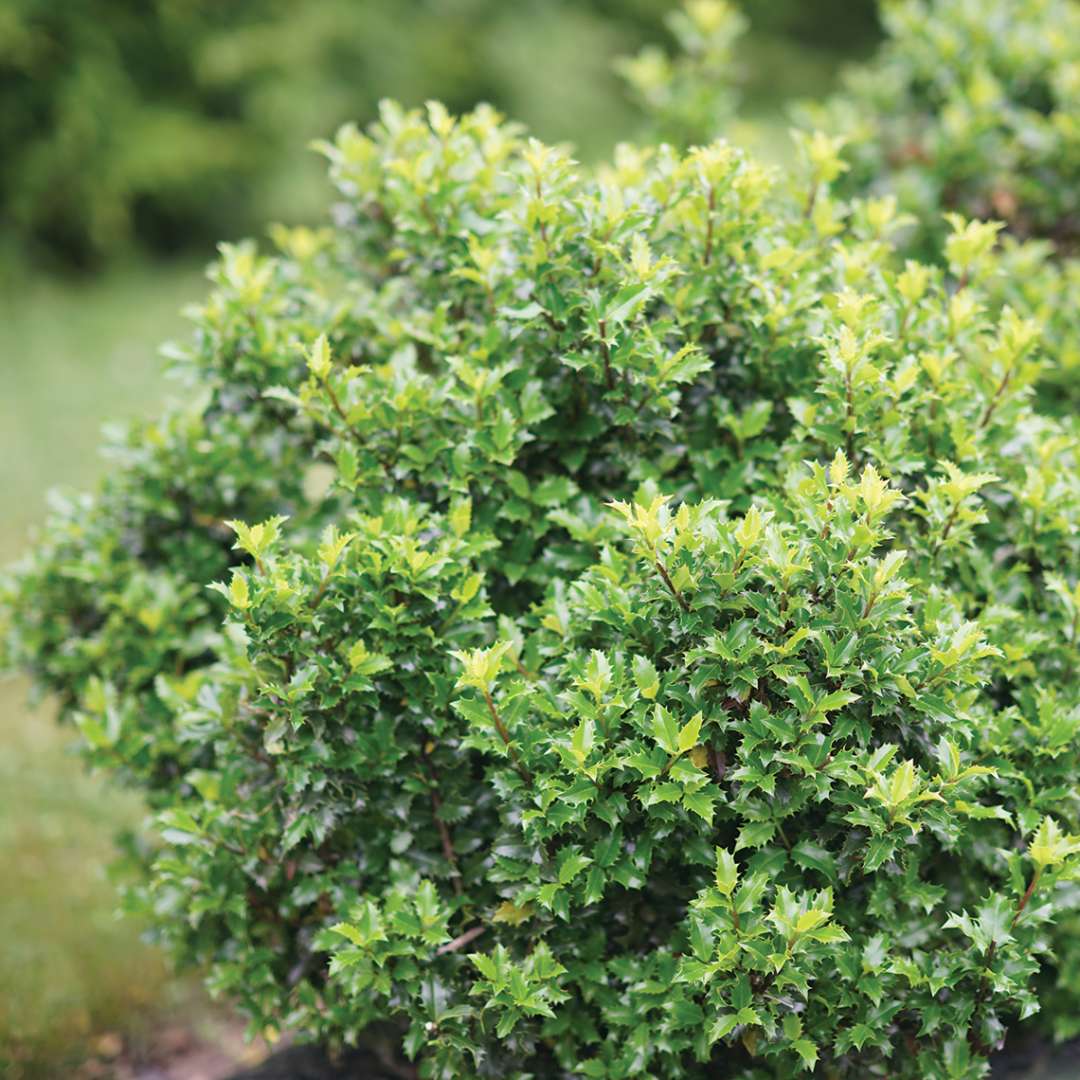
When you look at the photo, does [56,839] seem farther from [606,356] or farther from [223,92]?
[223,92]

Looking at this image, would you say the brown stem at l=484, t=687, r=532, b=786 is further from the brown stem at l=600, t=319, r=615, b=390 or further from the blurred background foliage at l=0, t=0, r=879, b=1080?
the blurred background foliage at l=0, t=0, r=879, b=1080

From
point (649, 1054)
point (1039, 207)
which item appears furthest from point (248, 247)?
point (1039, 207)

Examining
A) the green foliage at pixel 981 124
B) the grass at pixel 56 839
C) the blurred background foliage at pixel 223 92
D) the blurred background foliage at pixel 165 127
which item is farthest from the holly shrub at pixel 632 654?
the blurred background foliage at pixel 223 92

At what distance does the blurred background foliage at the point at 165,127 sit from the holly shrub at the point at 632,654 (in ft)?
17.6

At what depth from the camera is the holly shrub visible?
250 centimetres

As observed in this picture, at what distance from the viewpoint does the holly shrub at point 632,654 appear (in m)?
2.50

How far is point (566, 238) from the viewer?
2932 millimetres

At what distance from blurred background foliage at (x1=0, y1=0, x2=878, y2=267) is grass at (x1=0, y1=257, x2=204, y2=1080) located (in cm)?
192

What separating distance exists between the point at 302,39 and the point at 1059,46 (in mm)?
8657

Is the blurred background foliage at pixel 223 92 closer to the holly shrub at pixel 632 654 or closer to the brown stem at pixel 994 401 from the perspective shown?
the holly shrub at pixel 632 654

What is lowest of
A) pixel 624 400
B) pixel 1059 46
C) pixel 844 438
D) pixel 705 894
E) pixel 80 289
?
pixel 705 894

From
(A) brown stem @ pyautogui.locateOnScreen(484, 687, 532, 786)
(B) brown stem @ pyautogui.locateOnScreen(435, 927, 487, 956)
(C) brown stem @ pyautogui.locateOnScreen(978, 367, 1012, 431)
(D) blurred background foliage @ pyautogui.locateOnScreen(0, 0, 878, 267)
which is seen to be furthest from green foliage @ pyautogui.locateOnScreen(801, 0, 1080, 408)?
(D) blurred background foliage @ pyautogui.locateOnScreen(0, 0, 878, 267)

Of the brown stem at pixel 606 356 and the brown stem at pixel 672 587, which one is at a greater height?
the brown stem at pixel 606 356

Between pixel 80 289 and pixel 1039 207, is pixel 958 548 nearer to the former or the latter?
pixel 1039 207
